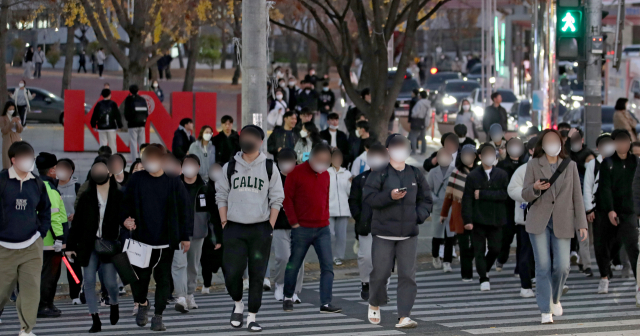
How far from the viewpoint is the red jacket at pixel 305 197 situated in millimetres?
9164

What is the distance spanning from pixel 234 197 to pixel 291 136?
5517 millimetres

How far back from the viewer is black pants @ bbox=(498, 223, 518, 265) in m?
11.2

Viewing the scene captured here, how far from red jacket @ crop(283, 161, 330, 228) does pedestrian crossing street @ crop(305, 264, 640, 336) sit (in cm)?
112

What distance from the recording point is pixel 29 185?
783cm

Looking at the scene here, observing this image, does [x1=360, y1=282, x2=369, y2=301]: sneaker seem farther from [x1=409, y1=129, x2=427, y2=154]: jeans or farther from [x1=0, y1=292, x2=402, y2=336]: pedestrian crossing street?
[x1=409, y1=129, x2=427, y2=154]: jeans

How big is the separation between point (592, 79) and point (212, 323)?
8.70 metres

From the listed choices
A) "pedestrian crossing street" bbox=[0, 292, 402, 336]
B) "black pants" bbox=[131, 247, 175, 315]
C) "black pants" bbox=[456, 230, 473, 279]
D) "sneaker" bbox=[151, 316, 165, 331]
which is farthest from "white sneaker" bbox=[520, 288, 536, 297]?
"sneaker" bbox=[151, 316, 165, 331]

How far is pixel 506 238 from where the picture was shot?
1135 cm

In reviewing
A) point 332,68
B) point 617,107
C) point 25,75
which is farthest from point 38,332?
point 332,68

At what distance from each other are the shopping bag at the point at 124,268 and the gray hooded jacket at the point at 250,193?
3.65ft

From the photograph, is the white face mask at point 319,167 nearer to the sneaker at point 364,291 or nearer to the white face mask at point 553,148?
the sneaker at point 364,291

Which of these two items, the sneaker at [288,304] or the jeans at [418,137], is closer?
the sneaker at [288,304]

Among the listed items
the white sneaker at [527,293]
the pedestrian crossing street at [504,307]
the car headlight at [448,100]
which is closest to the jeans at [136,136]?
the pedestrian crossing street at [504,307]

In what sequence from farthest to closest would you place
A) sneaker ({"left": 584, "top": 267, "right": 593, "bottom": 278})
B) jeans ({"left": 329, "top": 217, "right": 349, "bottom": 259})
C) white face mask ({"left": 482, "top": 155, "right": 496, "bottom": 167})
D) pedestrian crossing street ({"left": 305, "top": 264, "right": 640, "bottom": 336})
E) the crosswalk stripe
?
jeans ({"left": 329, "top": 217, "right": 349, "bottom": 259}), sneaker ({"left": 584, "top": 267, "right": 593, "bottom": 278}), white face mask ({"left": 482, "top": 155, "right": 496, "bottom": 167}), pedestrian crossing street ({"left": 305, "top": 264, "right": 640, "bottom": 336}), the crosswalk stripe
